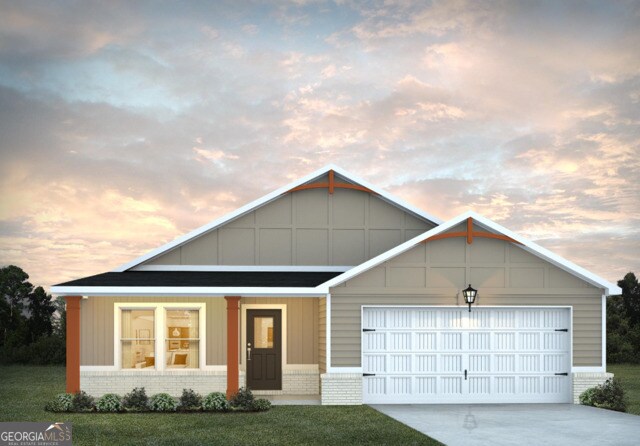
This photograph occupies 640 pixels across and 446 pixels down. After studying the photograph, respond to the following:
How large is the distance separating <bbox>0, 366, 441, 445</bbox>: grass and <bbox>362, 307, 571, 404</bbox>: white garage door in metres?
1.34

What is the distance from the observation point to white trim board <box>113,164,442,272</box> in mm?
21219

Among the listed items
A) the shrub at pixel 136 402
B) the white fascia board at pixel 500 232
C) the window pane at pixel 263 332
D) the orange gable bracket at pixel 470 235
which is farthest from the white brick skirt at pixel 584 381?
the shrub at pixel 136 402

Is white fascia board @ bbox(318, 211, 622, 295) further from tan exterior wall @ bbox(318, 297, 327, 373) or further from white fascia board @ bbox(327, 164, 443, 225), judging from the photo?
white fascia board @ bbox(327, 164, 443, 225)

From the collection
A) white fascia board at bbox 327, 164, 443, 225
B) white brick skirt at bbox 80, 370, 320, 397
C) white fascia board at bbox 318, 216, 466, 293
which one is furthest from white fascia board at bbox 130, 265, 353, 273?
white fascia board at bbox 318, 216, 466, 293

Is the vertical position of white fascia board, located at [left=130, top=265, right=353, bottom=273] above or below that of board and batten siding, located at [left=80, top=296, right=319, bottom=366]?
above

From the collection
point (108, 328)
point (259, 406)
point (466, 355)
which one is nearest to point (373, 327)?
point (466, 355)

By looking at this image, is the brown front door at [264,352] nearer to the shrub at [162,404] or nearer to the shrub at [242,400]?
the shrub at [242,400]

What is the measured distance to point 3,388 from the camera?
2472 cm

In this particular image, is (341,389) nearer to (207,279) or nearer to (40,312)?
(207,279)

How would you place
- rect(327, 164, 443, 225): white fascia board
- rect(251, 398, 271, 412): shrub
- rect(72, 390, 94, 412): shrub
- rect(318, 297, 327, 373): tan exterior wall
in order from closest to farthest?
1. rect(251, 398, 271, 412): shrub
2. rect(72, 390, 94, 412): shrub
3. rect(318, 297, 327, 373): tan exterior wall
4. rect(327, 164, 443, 225): white fascia board

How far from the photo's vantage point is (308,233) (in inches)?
855

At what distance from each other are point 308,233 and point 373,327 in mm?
4183

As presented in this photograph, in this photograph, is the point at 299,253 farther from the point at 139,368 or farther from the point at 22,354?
the point at 22,354

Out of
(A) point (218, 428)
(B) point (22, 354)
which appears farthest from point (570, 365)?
(B) point (22, 354)
